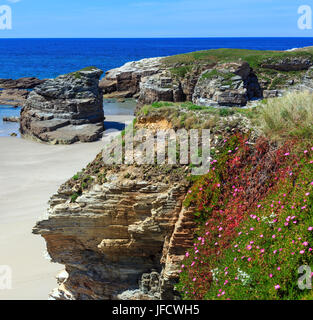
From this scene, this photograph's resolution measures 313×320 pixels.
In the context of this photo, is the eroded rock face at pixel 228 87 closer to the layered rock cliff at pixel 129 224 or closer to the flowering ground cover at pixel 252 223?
the layered rock cliff at pixel 129 224

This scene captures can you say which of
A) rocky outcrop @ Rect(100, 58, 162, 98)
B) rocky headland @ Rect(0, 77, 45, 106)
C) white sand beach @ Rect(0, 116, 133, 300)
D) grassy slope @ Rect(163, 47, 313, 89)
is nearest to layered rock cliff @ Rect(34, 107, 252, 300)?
white sand beach @ Rect(0, 116, 133, 300)

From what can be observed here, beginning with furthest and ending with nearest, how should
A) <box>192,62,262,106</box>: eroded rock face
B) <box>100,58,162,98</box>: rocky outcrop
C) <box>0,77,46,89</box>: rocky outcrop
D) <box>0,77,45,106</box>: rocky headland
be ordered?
<box>0,77,46,89</box>: rocky outcrop → <box>100,58,162,98</box>: rocky outcrop → <box>0,77,45,106</box>: rocky headland → <box>192,62,262,106</box>: eroded rock face

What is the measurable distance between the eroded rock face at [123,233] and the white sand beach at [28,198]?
1507 mm

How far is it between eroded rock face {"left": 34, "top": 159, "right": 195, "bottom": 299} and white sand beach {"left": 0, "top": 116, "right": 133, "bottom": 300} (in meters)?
1.51

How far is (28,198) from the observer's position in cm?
2070

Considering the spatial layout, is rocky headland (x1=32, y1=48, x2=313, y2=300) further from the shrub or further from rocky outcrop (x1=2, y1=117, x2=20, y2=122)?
rocky outcrop (x1=2, y1=117, x2=20, y2=122)

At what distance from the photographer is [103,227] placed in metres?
8.98

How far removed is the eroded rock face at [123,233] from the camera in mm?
8211

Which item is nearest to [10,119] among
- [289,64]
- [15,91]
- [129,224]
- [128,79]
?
[15,91]

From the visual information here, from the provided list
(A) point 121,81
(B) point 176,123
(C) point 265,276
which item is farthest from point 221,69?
(C) point 265,276

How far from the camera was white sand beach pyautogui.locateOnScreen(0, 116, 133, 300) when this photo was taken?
13174 millimetres

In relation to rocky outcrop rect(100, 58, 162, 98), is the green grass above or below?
above

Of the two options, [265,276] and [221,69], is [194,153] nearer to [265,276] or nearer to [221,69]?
[265,276]
